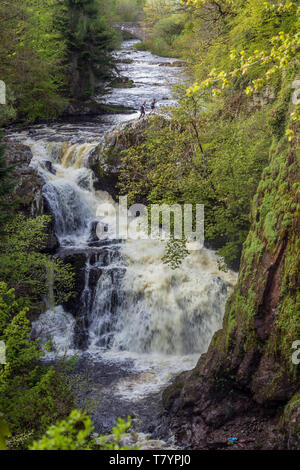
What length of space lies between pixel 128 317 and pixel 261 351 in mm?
5648

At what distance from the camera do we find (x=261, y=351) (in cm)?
768

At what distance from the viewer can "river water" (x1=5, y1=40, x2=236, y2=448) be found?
31.8ft

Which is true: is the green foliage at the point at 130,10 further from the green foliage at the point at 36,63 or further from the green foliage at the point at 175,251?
the green foliage at the point at 175,251

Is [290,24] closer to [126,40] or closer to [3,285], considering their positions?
[3,285]

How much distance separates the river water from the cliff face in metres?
0.91

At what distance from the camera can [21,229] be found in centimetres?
1157

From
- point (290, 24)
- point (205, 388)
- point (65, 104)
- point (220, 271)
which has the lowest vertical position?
point (205, 388)

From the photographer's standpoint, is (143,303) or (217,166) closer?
(217,166)

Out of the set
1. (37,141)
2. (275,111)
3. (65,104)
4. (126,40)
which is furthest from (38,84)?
(126,40)

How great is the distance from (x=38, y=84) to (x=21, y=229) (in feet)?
51.7

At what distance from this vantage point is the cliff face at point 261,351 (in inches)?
278

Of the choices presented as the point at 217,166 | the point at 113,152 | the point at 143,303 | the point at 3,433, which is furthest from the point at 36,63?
the point at 3,433

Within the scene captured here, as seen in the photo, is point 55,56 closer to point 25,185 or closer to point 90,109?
point 90,109

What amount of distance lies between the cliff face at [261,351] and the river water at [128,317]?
911 millimetres
